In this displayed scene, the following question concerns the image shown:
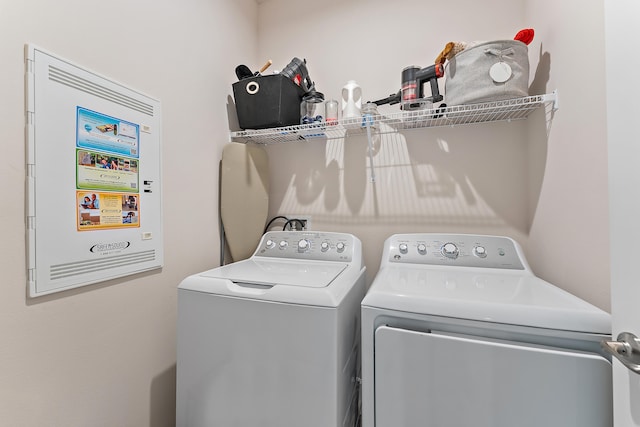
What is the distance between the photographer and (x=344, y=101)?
5.54ft

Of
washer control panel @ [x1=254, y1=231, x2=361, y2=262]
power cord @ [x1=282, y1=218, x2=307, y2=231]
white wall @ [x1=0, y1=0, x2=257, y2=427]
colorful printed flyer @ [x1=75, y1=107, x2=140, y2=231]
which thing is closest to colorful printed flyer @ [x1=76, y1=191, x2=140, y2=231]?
colorful printed flyer @ [x1=75, y1=107, x2=140, y2=231]

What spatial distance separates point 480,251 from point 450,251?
13cm

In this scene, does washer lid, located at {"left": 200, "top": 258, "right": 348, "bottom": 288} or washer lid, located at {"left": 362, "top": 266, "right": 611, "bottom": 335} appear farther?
washer lid, located at {"left": 200, "top": 258, "right": 348, "bottom": 288}

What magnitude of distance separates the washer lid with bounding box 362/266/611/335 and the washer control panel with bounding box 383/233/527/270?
0.42 ft

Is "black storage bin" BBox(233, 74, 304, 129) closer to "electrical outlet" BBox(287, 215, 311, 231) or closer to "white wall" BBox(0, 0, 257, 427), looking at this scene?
"white wall" BBox(0, 0, 257, 427)

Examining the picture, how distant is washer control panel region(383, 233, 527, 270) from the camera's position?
4.19ft

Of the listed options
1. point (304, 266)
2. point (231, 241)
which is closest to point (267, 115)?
point (231, 241)

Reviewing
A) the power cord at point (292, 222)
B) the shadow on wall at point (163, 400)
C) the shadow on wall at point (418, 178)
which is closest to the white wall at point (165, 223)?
the shadow on wall at point (163, 400)

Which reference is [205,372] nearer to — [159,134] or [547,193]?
[159,134]

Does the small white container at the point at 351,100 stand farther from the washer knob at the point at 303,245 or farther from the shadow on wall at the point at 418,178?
the washer knob at the point at 303,245

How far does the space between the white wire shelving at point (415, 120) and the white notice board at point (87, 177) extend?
0.70 m

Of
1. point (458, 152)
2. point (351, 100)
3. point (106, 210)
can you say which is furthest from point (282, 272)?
point (458, 152)

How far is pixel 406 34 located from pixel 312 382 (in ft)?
6.27

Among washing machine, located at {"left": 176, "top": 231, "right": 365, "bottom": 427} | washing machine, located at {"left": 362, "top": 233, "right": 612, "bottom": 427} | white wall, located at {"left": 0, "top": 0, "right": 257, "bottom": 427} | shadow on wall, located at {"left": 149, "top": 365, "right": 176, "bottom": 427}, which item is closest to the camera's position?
washing machine, located at {"left": 362, "top": 233, "right": 612, "bottom": 427}
